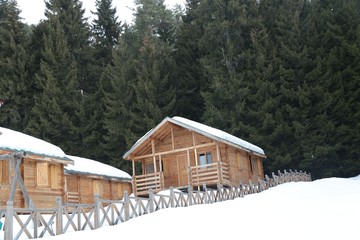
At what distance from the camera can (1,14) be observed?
178 feet

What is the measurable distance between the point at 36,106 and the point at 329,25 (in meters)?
32.5

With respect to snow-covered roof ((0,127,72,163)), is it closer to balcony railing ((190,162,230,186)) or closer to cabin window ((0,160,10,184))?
cabin window ((0,160,10,184))

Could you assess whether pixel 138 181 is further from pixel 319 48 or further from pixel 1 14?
pixel 1 14

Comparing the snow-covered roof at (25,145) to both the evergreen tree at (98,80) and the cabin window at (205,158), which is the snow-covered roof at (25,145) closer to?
the cabin window at (205,158)

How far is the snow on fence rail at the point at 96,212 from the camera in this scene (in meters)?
13.8

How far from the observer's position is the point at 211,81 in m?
47.4

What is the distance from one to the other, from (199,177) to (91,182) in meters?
8.97

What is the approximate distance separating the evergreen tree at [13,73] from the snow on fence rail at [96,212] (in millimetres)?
24959

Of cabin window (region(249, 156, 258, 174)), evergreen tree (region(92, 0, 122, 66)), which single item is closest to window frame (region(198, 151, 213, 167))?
cabin window (region(249, 156, 258, 174))

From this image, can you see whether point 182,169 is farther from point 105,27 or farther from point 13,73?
point 105,27

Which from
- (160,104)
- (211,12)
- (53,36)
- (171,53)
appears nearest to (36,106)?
(53,36)

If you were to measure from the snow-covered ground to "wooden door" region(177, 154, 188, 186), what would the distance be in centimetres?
1400

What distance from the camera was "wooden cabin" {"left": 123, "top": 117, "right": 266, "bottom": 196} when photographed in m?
29.9

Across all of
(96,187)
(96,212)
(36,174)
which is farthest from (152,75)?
(96,212)
